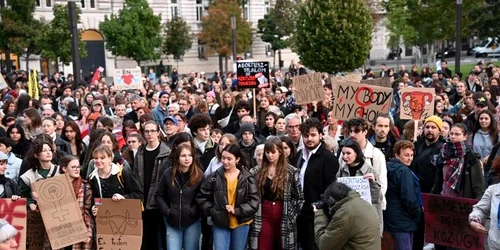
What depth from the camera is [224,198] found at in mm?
7699

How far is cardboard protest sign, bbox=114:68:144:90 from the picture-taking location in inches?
829

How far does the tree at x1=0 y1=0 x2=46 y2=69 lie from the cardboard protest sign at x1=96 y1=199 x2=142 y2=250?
2840 cm

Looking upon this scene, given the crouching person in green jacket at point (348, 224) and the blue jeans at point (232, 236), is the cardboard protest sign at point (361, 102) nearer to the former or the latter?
the blue jeans at point (232, 236)

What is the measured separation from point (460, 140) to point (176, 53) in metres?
47.0

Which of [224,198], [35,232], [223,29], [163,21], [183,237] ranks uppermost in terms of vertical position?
[163,21]

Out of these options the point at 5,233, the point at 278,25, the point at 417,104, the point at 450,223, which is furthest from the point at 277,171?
the point at 278,25

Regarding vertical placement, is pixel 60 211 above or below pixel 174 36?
below

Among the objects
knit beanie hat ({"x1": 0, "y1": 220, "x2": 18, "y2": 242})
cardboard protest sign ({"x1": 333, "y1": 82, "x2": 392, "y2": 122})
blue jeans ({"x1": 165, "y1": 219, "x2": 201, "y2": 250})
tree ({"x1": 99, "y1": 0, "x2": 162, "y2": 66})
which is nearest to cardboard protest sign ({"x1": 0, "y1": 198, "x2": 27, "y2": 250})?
blue jeans ({"x1": 165, "y1": 219, "x2": 201, "y2": 250})

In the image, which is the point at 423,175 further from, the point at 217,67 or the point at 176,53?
the point at 217,67

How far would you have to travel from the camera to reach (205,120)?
9.62m

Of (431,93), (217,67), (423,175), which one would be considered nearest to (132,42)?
(217,67)

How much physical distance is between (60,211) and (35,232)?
47 centimetres

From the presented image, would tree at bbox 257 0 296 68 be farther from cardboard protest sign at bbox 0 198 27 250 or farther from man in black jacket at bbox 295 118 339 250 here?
cardboard protest sign at bbox 0 198 27 250

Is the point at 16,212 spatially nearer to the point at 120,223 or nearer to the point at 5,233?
the point at 120,223
